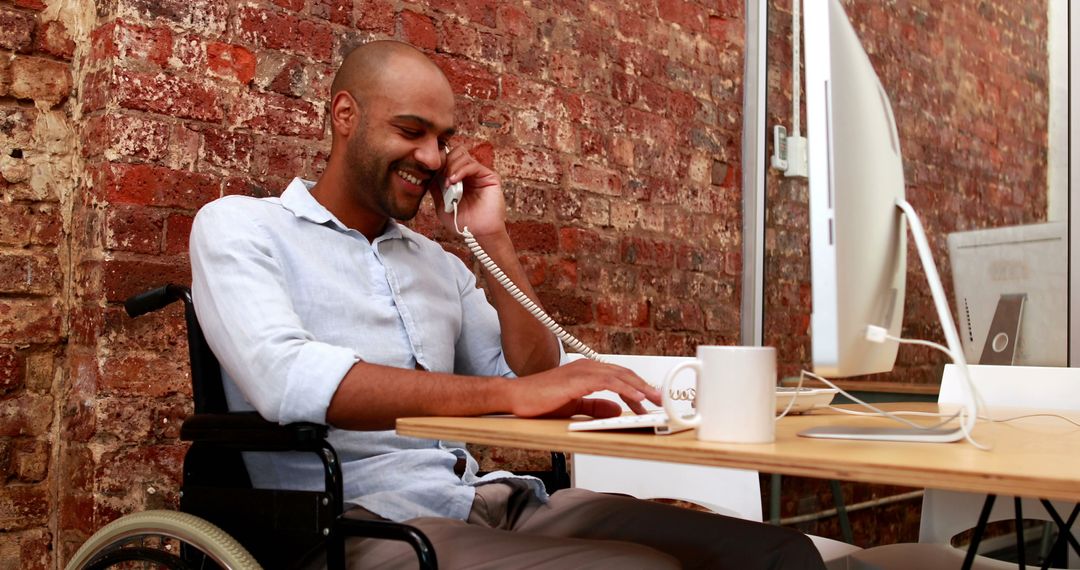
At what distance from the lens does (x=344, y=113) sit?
1.89 metres

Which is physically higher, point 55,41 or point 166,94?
point 55,41

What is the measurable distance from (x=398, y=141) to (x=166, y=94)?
1.83 ft

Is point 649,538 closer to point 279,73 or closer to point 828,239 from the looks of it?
point 828,239

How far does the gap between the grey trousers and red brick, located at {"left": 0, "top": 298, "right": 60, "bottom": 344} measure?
0.90 meters

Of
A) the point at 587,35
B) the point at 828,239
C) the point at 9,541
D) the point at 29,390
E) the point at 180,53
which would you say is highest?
the point at 587,35

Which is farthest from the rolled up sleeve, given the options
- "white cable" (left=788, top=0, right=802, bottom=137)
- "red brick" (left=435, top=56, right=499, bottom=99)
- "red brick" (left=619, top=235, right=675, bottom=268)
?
"white cable" (left=788, top=0, right=802, bottom=137)

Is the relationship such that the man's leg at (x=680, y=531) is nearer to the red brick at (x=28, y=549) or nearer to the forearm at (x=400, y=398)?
the forearm at (x=400, y=398)

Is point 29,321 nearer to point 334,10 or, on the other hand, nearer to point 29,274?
point 29,274

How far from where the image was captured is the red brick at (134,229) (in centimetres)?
196

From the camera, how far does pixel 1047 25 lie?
333cm

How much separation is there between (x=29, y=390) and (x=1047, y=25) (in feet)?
10.3

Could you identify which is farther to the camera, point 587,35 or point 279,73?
point 587,35

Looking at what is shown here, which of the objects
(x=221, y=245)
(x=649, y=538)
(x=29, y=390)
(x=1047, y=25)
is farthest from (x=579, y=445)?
(x=1047, y=25)

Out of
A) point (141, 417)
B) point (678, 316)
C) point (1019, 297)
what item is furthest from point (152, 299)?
point (1019, 297)
